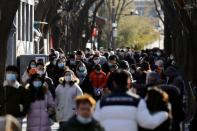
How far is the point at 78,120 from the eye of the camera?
9.46 meters

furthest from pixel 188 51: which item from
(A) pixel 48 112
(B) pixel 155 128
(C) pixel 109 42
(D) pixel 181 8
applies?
(C) pixel 109 42

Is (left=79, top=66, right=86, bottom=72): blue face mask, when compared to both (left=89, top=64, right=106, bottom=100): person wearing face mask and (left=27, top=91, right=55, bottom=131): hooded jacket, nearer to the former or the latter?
(left=89, top=64, right=106, bottom=100): person wearing face mask

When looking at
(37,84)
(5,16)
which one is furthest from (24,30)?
(37,84)

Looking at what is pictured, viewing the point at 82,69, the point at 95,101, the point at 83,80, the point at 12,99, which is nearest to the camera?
the point at 95,101

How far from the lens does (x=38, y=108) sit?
14852 mm

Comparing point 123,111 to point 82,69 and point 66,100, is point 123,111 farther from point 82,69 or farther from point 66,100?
point 82,69

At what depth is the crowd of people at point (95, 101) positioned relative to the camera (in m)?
10.2

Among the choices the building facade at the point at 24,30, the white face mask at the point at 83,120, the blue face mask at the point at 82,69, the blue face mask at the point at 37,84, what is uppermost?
the building facade at the point at 24,30

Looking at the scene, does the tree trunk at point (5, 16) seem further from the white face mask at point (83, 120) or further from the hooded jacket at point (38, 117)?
the white face mask at point (83, 120)

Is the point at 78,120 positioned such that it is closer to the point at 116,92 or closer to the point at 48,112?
the point at 116,92

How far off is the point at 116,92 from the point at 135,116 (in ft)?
1.21

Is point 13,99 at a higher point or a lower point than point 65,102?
higher

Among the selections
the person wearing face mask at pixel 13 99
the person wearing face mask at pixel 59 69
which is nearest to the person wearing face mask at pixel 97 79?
the person wearing face mask at pixel 59 69

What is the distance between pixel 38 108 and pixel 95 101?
1.95 meters
